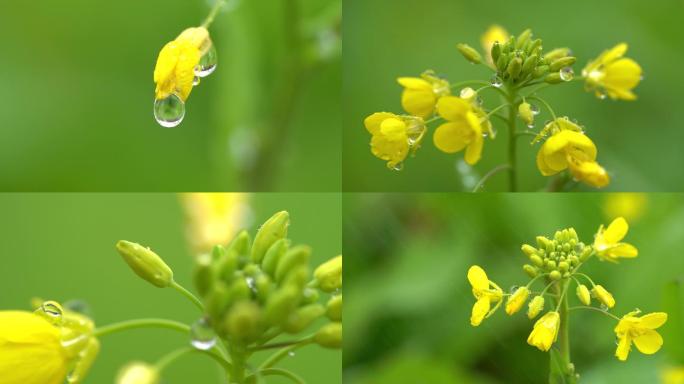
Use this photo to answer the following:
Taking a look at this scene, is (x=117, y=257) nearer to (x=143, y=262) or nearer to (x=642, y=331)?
(x=143, y=262)

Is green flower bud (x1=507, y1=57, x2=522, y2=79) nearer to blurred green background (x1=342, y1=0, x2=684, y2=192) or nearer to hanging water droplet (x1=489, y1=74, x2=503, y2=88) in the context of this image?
hanging water droplet (x1=489, y1=74, x2=503, y2=88)

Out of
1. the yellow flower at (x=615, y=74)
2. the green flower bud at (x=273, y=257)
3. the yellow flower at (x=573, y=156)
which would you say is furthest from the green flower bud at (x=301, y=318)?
the yellow flower at (x=615, y=74)

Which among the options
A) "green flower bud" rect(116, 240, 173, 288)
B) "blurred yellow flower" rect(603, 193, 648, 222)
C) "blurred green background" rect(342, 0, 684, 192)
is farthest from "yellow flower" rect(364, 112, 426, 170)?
"blurred yellow flower" rect(603, 193, 648, 222)

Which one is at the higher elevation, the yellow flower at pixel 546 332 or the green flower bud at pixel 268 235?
the green flower bud at pixel 268 235

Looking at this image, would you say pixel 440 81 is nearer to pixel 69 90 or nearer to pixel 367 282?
pixel 367 282

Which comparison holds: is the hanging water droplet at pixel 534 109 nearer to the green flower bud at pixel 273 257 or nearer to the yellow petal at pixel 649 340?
the yellow petal at pixel 649 340
